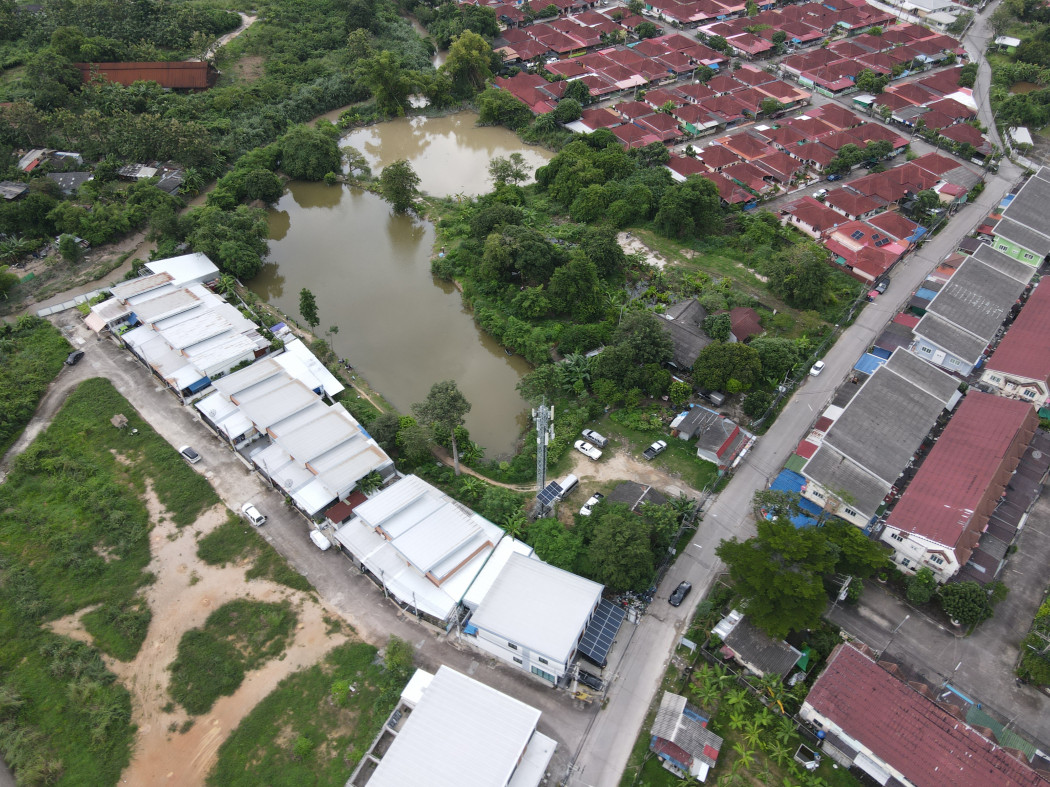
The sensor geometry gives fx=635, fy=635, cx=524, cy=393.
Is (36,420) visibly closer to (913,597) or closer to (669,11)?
(913,597)

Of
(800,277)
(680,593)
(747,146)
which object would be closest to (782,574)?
(680,593)

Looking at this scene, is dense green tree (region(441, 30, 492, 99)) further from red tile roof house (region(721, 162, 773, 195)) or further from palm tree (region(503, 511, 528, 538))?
palm tree (region(503, 511, 528, 538))

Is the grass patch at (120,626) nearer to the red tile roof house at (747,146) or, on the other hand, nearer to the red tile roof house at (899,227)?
the red tile roof house at (899,227)

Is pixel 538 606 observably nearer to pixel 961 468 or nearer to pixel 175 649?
pixel 175 649

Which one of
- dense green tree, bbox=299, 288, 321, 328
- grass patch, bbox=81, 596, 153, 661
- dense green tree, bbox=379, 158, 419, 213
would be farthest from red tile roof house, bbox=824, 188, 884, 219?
grass patch, bbox=81, 596, 153, 661

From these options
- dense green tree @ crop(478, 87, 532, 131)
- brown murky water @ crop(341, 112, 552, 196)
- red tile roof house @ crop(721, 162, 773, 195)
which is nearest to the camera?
red tile roof house @ crop(721, 162, 773, 195)

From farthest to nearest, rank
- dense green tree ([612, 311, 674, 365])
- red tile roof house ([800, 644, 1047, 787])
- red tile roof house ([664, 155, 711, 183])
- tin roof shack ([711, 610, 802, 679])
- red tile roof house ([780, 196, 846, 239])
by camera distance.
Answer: red tile roof house ([664, 155, 711, 183])
red tile roof house ([780, 196, 846, 239])
dense green tree ([612, 311, 674, 365])
tin roof shack ([711, 610, 802, 679])
red tile roof house ([800, 644, 1047, 787])
